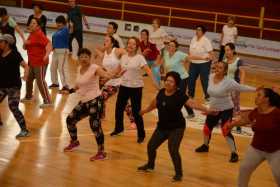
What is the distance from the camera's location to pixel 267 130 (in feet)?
23.1

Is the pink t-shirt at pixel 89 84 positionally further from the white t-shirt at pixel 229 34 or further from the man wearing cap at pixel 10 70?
the white t-shirt at pixel 229 34

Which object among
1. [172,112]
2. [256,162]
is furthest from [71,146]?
[256,162]

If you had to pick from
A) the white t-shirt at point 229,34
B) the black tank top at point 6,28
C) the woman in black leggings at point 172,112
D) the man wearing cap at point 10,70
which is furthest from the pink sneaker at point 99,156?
the white t-shirt at point 229,34

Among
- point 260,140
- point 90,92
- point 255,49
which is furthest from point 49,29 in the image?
point 260,140

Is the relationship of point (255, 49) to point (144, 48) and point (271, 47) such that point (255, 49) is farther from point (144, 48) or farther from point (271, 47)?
point (144, 48)

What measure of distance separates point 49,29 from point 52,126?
16.7 m

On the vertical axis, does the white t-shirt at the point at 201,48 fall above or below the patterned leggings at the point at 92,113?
above

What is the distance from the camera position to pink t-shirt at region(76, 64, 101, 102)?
353 inches

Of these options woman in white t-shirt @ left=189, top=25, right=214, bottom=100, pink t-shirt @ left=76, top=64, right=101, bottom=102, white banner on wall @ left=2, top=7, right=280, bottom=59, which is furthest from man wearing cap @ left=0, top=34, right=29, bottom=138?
white banner on wall @ left=2, top=7, right=280, bottom=59

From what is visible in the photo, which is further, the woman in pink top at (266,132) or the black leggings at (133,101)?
the black leggings at (133,101)

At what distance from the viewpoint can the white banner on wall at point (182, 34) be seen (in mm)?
23859

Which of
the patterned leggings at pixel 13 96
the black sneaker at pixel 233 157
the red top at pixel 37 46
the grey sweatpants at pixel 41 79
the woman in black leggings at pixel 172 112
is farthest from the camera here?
the grey sweatpants at pixel 41 79

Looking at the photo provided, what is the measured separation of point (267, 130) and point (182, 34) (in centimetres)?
1897

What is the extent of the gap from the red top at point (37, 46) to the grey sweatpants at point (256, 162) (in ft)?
20.1
